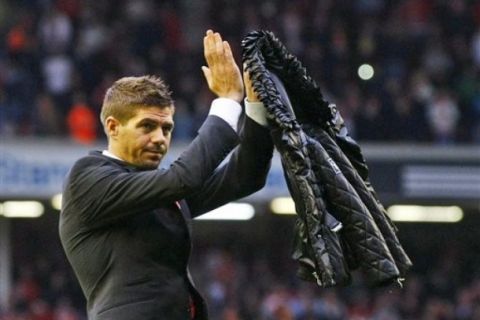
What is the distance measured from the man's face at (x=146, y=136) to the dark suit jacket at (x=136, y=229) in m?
0.05

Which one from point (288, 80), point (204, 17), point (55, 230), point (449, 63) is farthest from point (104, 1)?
point (288, 80)

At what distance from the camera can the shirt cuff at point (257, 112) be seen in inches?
205

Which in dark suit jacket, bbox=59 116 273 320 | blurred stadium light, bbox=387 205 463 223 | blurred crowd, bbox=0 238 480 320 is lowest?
blurred crowd, bbox=0 238 480 320

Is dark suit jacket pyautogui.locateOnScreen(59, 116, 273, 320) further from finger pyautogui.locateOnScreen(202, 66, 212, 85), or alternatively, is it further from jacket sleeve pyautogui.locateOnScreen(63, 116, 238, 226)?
finger pyautogui.locateOnScreen(202, 66, 212, 85)

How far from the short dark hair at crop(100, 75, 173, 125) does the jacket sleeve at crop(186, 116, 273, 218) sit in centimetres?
34

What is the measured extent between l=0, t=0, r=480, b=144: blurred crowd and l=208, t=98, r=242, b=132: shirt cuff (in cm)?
1391

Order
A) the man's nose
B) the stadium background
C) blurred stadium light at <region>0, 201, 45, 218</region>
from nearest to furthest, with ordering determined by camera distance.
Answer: the man's nose → the stadium background → blurred stadium light at <region>0, 201, 45, 218</region>

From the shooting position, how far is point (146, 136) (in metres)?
5.20

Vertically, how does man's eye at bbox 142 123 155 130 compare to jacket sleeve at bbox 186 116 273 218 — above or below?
above

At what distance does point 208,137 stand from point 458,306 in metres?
15.3

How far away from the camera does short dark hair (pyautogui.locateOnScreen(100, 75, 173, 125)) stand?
17.0 ft

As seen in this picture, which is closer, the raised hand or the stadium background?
the raised hand

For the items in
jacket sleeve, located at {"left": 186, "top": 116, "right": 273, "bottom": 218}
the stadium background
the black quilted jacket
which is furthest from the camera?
the stadium background

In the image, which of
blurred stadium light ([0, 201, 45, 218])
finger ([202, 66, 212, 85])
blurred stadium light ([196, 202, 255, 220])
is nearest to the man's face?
finger ([202, 66, 212, 85])
